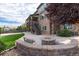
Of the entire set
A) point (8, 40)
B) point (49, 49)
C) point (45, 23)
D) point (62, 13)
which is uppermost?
point (62, 13)

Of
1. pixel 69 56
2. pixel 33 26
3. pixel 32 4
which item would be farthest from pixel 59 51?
pixel 32 4

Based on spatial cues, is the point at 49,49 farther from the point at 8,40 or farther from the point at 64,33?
the point at 8,40

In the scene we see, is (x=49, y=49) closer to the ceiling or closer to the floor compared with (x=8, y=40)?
closer to the floor

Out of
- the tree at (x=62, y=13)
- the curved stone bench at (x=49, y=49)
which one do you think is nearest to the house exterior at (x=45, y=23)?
the tree at (x=62, y=13)

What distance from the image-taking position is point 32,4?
11.2ft

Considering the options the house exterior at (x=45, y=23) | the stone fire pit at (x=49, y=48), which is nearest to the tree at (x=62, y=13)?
the house exterior at (x=45, y=23)

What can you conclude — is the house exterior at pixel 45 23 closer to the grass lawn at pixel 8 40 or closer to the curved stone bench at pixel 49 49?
the curved stone bench at pixel 49 49

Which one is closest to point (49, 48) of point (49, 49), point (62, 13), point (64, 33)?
point (49, 49)

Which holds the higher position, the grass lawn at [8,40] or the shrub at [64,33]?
the shrub at [64,33]

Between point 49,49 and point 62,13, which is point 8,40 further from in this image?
point 62,13

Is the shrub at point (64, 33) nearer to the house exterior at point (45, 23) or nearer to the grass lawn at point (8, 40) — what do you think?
the house exterior at point (45, 23)

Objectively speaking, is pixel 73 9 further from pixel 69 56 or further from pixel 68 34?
pixel 69 56

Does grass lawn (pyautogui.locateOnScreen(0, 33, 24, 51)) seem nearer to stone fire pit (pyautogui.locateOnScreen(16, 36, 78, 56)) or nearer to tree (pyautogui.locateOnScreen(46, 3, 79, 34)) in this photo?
stone fire pit (pyautogui.locateOnScreen(16, 36, 78, 56))

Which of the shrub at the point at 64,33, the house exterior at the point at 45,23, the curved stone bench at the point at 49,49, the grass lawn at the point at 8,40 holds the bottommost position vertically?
the curved stone bench at the point at 49,49
